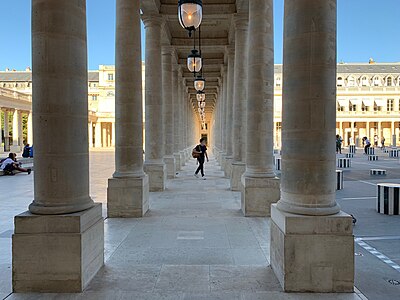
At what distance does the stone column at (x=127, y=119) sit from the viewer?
29.7ft

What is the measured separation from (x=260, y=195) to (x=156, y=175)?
5.60m

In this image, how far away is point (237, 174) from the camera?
1334 cm

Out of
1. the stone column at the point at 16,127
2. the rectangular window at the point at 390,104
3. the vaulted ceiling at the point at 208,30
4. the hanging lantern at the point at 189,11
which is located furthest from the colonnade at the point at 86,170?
the rectangular window at the point at 390,104

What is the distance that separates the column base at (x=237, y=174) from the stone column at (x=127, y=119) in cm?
505

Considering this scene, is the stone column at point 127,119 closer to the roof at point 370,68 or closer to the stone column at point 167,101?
the stone column at point 167,101

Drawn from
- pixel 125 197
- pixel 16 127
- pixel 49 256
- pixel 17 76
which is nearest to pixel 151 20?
pixel 125 197

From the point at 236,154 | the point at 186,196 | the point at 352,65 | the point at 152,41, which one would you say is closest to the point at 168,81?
the point at 152,41

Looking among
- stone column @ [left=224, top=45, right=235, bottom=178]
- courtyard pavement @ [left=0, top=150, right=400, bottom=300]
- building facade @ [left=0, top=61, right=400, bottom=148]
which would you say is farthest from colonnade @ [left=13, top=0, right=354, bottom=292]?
building facade @ [left=0, top=61, right=400, bottom=148]

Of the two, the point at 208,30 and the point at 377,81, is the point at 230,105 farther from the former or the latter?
the point at 377,81

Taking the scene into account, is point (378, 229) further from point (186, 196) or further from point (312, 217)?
point (186, 196)

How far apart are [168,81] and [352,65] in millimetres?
89237

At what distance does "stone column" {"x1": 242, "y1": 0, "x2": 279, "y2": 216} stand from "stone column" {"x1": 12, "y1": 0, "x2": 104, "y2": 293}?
514 centimetres

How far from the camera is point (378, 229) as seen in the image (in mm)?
7625

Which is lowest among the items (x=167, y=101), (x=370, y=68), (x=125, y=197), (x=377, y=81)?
(x=125, y=197)
